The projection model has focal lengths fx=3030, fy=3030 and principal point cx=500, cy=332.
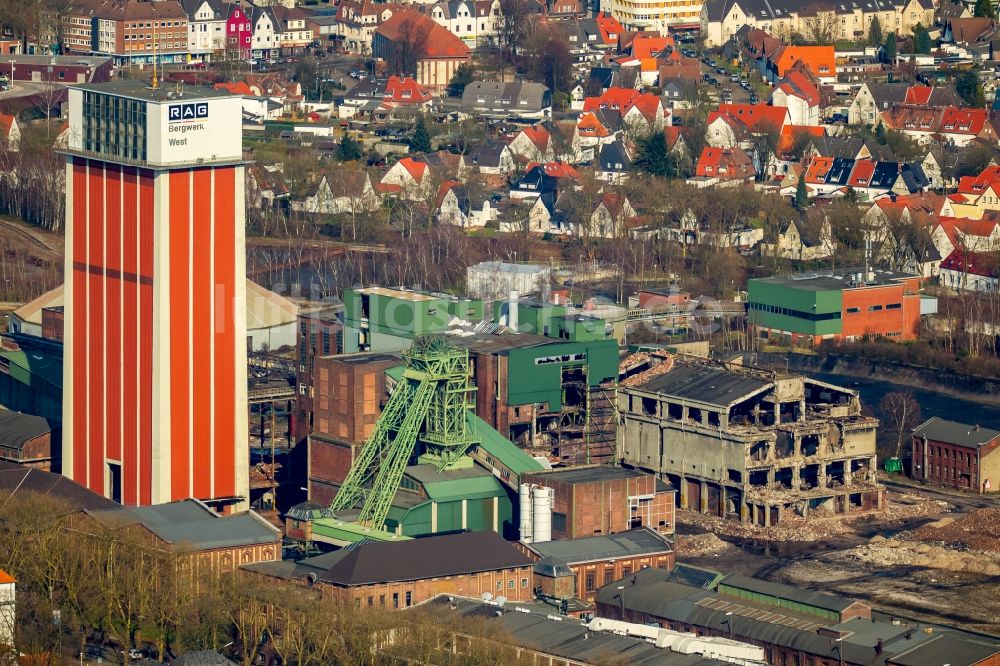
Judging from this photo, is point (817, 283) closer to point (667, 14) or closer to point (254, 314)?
point (254, 314)

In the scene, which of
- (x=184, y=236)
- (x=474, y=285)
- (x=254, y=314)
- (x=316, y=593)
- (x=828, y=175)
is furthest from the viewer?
(x=828, y=175)

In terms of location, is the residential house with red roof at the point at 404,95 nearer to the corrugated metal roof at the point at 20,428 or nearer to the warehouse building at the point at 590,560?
the corrugated metal roof at the point at 20,428

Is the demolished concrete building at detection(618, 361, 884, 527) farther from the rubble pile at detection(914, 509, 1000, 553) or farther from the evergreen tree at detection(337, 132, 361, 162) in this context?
the evergreen tree at detection(337, 132, 361, 162)

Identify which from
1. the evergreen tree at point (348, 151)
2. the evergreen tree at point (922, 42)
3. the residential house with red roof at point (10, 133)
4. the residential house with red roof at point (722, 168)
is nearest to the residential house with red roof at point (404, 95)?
the evergreen tree at point (348, 151)

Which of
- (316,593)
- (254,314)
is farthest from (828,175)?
(316,593)

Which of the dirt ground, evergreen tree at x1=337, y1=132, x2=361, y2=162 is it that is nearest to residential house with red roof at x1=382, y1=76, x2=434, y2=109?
evergreen tree at x1=337, y1=132, x2=361, y2=162

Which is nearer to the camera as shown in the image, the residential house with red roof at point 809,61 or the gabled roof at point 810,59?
the residential house with red roof at point 809,61
